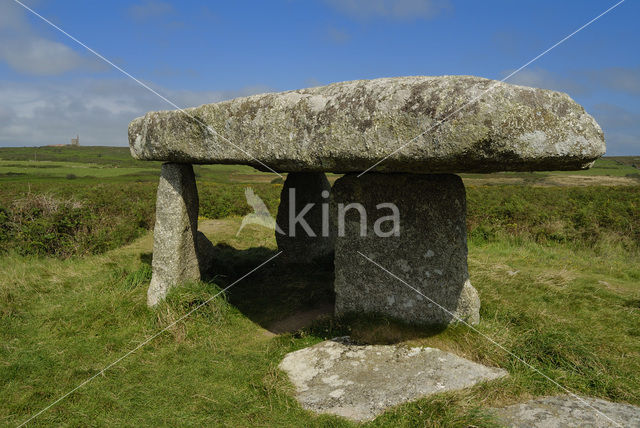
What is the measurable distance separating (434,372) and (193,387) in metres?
2.44

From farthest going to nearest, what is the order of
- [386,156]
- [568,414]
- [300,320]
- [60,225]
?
[60,225] < [300,320] < [386,156] < [568,414]

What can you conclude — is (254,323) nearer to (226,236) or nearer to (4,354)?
(4,354)

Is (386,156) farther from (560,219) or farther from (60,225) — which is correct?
(560,219)

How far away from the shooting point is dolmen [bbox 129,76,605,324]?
3.55m

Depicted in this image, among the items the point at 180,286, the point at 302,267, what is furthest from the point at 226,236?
the point at 180,286

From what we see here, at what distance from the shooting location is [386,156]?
3982 mm

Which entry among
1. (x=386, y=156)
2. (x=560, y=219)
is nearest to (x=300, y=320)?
(x=386, y=156)

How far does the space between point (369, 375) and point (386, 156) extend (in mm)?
2207

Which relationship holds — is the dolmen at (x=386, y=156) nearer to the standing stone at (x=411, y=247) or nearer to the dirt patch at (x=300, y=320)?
the standing stone at (x=411, y=247)

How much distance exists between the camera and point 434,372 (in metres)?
4.38

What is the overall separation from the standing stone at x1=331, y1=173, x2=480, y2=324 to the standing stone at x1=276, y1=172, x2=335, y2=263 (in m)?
3.39

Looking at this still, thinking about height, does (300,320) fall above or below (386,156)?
below

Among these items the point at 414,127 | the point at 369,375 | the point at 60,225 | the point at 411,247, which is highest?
the point at 414,127

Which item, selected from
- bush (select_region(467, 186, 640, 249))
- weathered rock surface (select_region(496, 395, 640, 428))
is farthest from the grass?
bush (select_region(467, 186, 640, 249))
